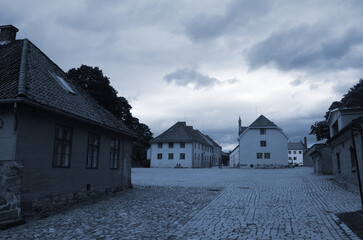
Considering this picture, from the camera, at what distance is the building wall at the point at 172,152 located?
58.0 metres

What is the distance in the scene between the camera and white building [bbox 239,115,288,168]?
53.9 m

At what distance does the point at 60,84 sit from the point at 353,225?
37.6ft

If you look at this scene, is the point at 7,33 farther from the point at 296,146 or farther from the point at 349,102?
the point at 296,146

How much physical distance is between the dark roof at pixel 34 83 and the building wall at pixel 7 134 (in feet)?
1.44

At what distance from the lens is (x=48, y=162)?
32.9 feet

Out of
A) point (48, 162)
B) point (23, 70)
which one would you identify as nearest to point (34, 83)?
point (23, 70)

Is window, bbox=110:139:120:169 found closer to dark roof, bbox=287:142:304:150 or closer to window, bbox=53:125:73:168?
window, bbox=53:125:73:168

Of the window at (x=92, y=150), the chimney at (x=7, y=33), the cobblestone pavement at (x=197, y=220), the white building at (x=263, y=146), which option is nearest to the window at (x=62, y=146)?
the window at (x=92, y=150)

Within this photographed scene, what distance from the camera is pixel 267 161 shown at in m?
54.1

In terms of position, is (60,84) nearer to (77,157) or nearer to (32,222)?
(77,157)

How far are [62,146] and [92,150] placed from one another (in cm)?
220

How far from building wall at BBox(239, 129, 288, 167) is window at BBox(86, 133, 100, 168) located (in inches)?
1761

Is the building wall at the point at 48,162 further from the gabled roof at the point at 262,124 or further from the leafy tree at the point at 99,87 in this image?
the gabled roof at the point at 262,124

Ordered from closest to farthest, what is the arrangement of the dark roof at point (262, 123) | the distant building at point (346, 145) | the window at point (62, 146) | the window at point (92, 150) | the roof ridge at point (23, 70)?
the roof ridge at point (23, 70) < the window at point (62, 146) < the window at point (92, 150) < the distant building at point (346, 145) < the dark roof at point (262, 123)
